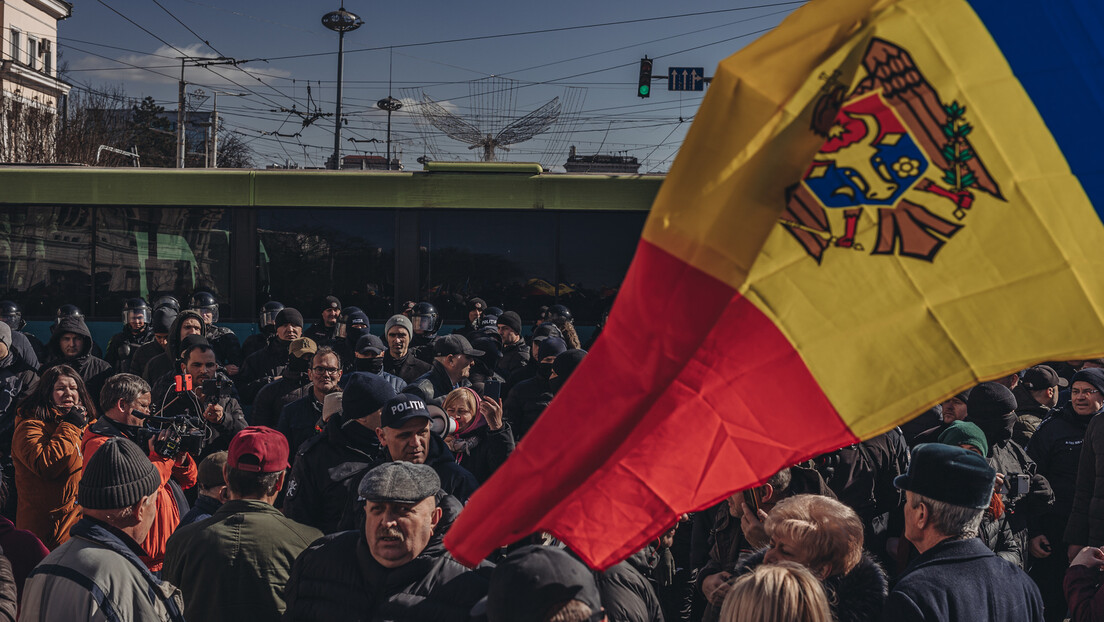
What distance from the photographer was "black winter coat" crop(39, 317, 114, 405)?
8.32m

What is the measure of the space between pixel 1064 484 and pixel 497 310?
22.6 feet

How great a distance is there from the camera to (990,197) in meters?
1.71

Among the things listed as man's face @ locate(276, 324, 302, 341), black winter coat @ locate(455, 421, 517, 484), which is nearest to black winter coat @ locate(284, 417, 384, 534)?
black winter coat @ locate(455, 421, 517, 484)

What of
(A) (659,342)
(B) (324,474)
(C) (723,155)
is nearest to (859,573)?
(A) (659,342)

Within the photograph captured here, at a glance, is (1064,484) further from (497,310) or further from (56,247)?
(56,247)

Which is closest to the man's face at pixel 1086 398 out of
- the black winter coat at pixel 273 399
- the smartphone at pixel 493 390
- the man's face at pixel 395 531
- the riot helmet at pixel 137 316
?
the smartphone at pixel 493 390

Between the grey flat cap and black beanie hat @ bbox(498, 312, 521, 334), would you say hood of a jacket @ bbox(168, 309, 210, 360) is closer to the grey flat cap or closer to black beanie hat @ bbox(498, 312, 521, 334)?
black beanie hat @ bbox(498, 312, 521, 334)

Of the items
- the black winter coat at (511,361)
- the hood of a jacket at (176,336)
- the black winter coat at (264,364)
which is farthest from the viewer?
the black winter coat at (511,361)

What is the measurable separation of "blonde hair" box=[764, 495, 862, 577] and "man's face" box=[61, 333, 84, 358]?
7.58 metres

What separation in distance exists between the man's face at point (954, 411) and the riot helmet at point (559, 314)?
5573 mm

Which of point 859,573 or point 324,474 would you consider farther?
point 324,474

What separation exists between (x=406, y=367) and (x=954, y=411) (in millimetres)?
4380

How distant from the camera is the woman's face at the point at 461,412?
556 cm

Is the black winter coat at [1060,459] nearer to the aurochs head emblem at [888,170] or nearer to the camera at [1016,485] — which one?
the camera at [1016,485]
